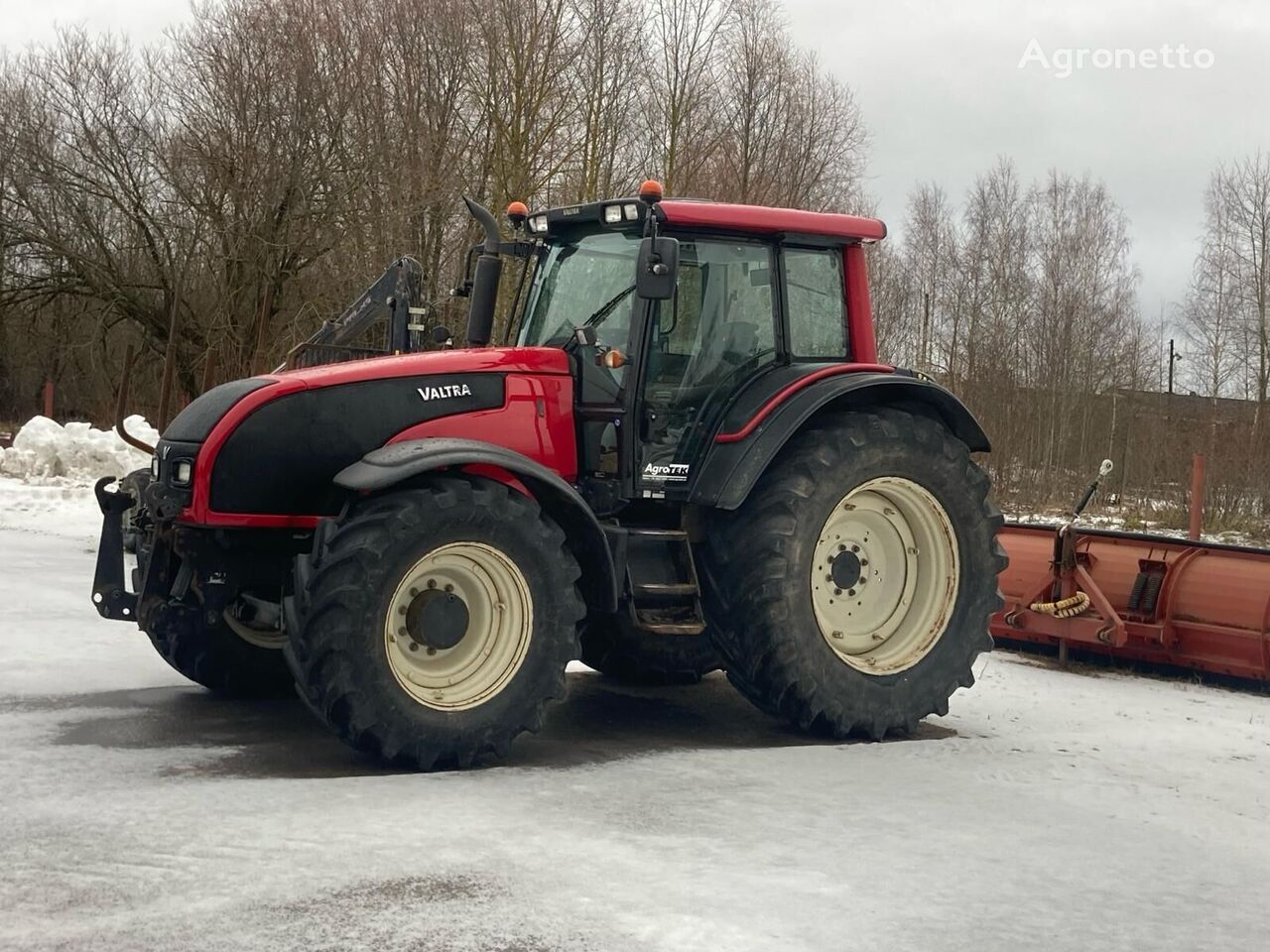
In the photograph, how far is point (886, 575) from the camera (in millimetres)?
7250

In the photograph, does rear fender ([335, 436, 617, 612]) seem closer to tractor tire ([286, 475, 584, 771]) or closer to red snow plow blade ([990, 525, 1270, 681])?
tractor tire ([286, 475, 584, 771])

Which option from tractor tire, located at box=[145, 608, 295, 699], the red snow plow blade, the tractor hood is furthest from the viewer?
the red snow plow blade

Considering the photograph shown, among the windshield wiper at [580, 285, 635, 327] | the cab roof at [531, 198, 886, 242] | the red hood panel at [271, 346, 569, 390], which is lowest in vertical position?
the red hood panel at [271, 346, 569, 390]

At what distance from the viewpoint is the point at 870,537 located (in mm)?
7195

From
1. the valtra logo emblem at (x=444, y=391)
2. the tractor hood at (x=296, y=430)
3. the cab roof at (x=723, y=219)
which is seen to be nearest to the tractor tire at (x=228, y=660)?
the tractor hood at (x=296, y=430)

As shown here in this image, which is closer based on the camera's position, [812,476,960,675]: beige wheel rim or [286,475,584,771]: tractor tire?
[286,475,584,771]: tractor tire

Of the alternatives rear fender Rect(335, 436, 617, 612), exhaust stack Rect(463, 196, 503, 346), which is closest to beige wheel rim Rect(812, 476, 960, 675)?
rear fender Rect(335, 436, 617, 612)

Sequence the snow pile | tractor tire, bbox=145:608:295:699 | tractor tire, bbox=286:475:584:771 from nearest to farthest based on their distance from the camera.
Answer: tractor tire, bbox=286:475:584:771
tractor tire, bbox=145:608:295:699
the snow pile

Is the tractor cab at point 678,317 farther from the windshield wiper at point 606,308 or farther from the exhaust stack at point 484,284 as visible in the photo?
the exhaust stack at point 484,284

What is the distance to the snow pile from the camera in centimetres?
1895

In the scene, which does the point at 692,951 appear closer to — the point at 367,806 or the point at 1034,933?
the point at 1034,933

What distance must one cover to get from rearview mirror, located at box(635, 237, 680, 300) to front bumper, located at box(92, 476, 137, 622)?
2.55 metres

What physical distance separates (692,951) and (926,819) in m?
1.78

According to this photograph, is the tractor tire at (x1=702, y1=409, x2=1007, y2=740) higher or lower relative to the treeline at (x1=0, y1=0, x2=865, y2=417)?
lower
